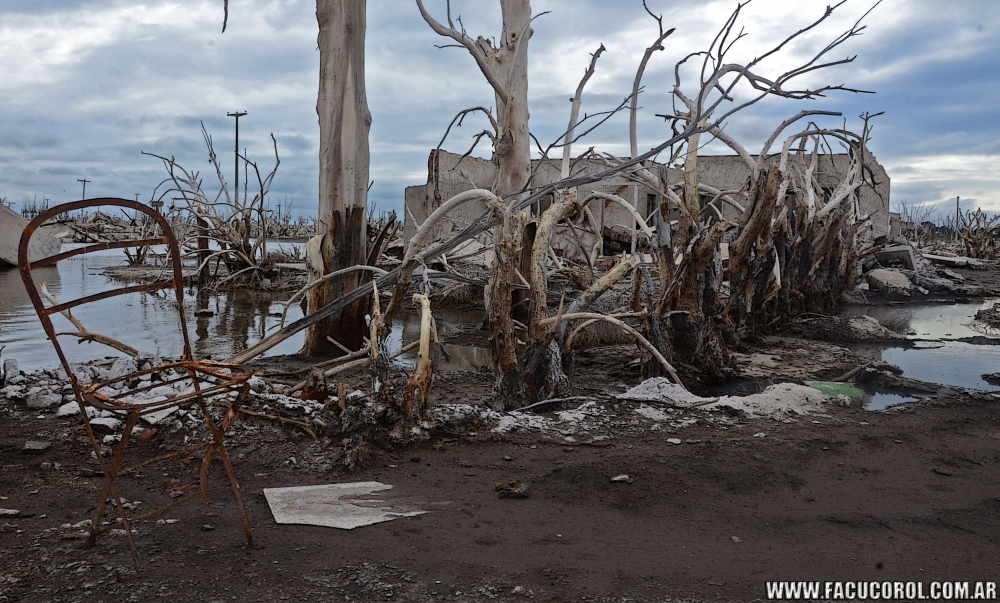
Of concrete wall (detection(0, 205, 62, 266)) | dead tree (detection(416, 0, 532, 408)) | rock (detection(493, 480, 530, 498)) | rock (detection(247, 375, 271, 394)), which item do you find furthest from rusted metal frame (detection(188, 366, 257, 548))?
concrete wall (detection(0, 205, 62, 266))

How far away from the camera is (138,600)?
2.10 metres

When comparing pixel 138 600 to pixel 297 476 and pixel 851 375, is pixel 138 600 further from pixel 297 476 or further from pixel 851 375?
pixel 851 375

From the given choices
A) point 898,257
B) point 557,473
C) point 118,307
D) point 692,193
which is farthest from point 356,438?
point 898,257

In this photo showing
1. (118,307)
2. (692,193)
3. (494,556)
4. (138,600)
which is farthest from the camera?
(118,307)

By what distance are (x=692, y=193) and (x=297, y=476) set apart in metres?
4.30

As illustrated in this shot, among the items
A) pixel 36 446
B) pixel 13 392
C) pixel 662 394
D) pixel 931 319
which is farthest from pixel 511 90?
pixel 931 319

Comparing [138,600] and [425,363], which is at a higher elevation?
[425,363]

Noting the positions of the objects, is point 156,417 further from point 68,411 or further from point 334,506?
point 334,506

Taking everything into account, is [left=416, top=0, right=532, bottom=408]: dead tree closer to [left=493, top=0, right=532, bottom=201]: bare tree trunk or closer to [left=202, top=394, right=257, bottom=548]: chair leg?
[left=493, top=0, right=532, bottom=201]: bare tree trunk

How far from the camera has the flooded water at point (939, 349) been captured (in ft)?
19.4

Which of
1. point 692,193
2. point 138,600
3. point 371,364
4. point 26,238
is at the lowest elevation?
point 138,600

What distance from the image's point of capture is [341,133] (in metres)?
5.86

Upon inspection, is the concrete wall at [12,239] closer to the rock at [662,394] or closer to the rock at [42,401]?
the rock at [42,401]

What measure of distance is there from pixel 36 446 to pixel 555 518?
2.53 m
